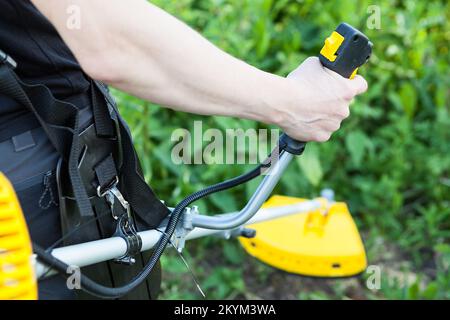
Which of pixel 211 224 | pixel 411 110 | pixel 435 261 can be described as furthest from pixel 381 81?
pixel 211 224

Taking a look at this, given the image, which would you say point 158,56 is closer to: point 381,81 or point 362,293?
point 362,293

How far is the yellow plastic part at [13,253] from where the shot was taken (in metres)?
1.09

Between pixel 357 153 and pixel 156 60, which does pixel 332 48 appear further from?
pixel 357 153

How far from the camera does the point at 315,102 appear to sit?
55.7 inches

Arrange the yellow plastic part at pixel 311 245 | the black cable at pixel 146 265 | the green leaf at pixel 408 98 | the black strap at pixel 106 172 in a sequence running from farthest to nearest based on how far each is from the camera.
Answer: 1. the green leaf at pixel 408 98
2. the yellow plastic part at pixel 311 245
3. the black strap at pixel 106 172
4. the black cable at pixel 146 265

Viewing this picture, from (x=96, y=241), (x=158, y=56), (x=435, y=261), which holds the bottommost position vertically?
(x=435, y=261)

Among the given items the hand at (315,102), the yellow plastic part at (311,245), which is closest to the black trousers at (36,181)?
the hand at (315,102)

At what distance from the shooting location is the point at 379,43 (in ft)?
11.9

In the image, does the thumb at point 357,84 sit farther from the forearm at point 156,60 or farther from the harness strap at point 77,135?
the harness strap at point 77,135

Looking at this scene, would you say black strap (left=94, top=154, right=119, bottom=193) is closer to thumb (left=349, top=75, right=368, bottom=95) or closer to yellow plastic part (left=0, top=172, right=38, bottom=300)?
yellow plastic part (left=0, top=172, right=38, bottom=300)

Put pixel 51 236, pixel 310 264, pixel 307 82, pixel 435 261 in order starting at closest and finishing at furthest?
pixel 307 82 < pixel 51 236 < pixel 310 264 < pixel 435 261

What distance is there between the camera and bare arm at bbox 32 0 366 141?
1.18m

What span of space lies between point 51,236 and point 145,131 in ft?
4.58

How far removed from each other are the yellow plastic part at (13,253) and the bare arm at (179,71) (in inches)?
11.4
